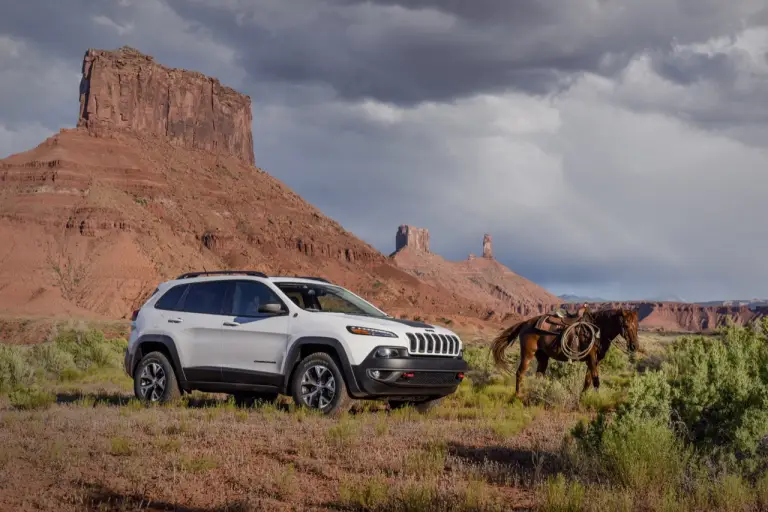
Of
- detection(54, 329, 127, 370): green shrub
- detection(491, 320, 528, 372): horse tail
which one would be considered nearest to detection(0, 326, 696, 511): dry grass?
detection(491, 320, 528, 372): horse tail

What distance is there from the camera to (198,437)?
868 centimetres

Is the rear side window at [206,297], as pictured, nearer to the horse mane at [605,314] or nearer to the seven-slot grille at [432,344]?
the seven-slot grille at [432,344]

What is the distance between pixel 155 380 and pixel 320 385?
10.9ft

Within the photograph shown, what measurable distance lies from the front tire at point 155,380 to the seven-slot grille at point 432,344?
160 inches


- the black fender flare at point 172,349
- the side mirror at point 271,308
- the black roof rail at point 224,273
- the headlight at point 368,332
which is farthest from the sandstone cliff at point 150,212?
the headlight at point 368,332

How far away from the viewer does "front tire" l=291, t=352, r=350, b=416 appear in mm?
10422

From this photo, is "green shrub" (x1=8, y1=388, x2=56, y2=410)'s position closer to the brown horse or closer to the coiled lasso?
the brown horse

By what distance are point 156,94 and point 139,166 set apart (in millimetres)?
22264

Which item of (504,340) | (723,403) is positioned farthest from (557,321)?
(723,403)

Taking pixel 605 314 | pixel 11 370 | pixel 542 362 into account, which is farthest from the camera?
pixel 11 370

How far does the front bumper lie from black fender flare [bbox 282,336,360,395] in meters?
0.10

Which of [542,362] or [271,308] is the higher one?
[271,308]

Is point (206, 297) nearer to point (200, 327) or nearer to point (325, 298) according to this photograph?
point (200, 327)

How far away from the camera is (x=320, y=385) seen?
10672 millimetres
